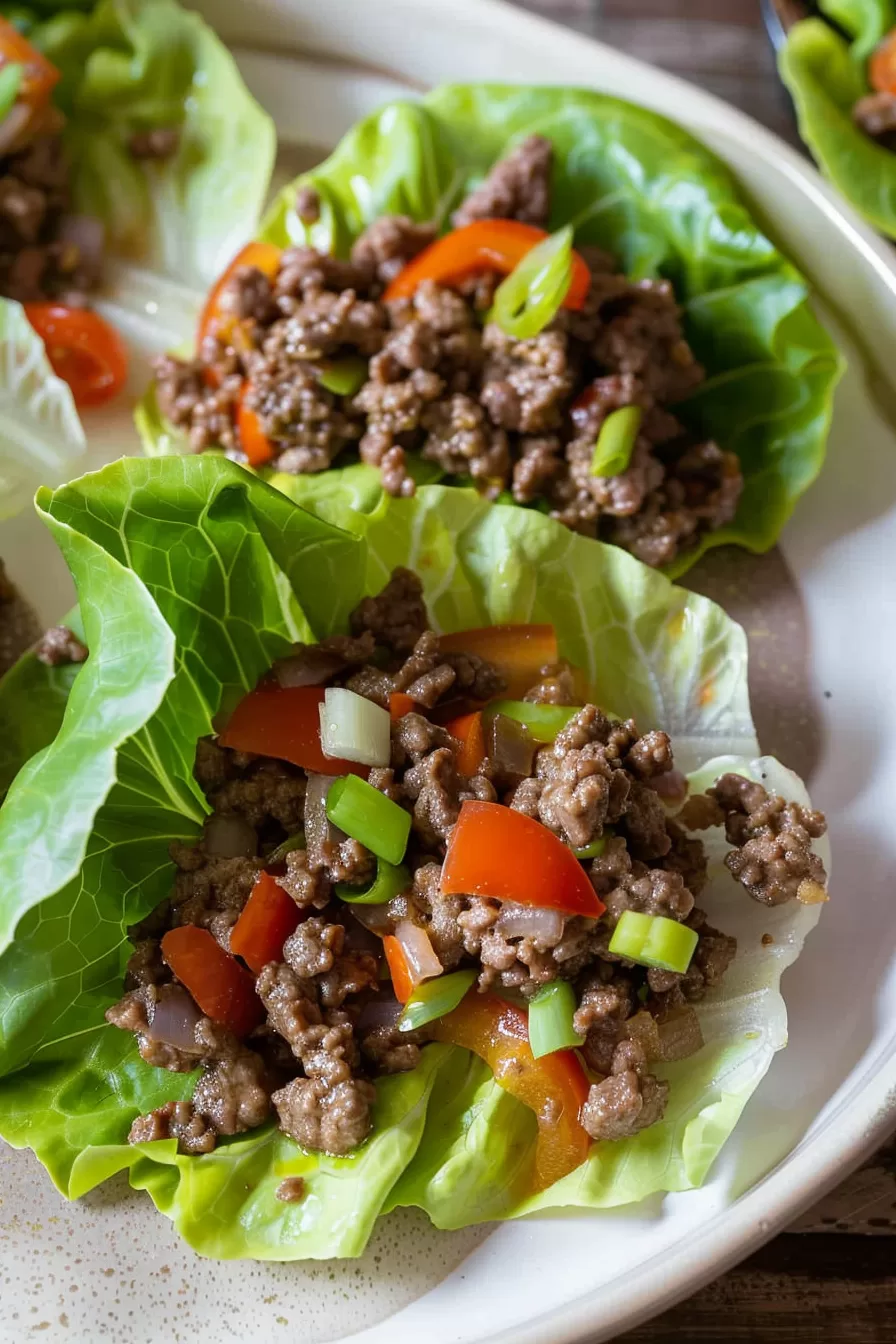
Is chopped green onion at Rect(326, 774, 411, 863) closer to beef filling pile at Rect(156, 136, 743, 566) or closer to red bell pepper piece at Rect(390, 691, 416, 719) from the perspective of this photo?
red bell pepper piece at Rect(390, 691, 416, 719)

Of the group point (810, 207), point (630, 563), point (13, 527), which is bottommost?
point (13, 527)

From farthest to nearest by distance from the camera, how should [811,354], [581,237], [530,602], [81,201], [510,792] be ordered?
1. [81,201]
2. [581,237]
3. [811,354]
4. [530,602]
5. [510,792]

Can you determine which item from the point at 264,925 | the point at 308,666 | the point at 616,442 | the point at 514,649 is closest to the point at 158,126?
the point at 616,442

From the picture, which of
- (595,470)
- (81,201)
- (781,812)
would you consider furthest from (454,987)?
(81,201)

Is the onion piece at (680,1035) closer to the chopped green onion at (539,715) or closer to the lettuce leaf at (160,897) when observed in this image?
the lettuce leaf at (160,897)

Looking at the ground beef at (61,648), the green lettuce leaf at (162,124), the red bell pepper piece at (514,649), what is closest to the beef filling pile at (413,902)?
the red bell pepper piece at (514,649)

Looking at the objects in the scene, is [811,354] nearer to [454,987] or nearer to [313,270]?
[313,270]
